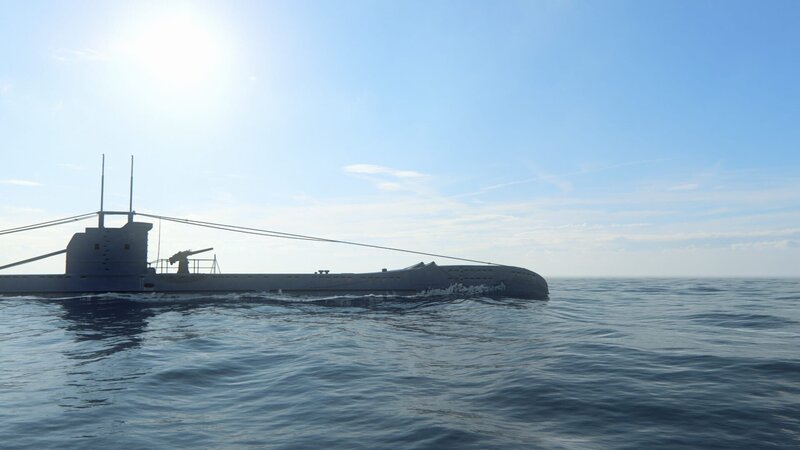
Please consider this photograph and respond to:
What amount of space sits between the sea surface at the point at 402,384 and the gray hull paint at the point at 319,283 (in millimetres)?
10761

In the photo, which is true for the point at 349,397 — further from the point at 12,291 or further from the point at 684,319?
the point at 12,291

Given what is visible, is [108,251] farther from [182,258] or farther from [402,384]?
[402,384]

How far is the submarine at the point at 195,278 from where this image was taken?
1294 inches

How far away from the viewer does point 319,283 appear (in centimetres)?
3578

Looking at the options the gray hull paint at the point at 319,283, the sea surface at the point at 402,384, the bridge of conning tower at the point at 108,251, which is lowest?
the sea surface at the point at 402,384

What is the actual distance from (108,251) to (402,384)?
94.2 ft

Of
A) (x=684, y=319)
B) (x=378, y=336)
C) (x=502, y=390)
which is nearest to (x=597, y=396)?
(x=502, y=390)

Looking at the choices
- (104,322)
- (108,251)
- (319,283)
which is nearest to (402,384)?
(104,322)

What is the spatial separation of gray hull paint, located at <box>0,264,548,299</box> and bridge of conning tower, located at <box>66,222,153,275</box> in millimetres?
470

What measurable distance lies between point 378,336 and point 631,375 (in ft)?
30.3

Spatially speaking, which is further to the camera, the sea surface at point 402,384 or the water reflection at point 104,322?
the water reflection at point 104,322

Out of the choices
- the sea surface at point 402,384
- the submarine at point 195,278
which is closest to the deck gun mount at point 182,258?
the submarine at point 195,278

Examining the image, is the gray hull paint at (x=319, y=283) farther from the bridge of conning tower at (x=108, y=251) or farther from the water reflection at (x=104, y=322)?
the water reflection at (x=104, y=322)

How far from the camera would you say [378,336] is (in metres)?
18.7
